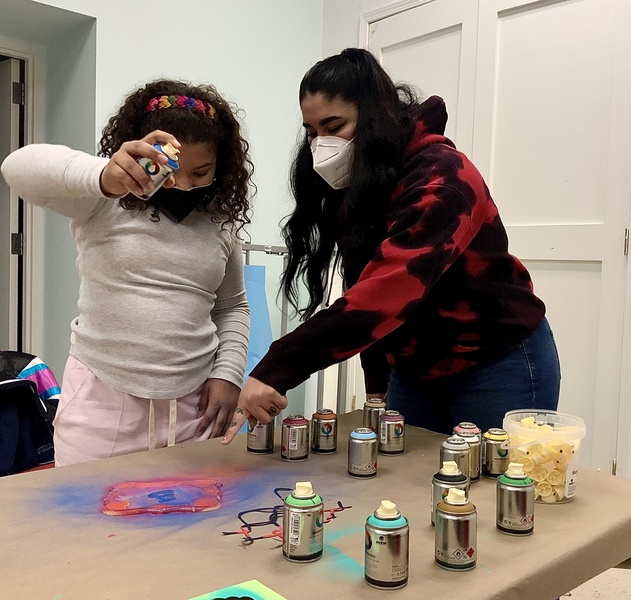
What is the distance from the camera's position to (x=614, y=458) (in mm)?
2062

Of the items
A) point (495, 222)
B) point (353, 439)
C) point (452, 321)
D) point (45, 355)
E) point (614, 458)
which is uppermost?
point (495, 222)

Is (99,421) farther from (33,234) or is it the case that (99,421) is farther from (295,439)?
(33,234)

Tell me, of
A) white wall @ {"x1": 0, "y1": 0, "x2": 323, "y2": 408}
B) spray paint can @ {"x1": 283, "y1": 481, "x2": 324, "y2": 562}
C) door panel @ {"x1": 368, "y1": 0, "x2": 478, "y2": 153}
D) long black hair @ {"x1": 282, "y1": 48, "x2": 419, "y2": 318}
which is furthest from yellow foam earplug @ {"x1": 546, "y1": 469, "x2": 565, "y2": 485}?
white wall @ {"x1": 0, "y1": 0, "x2": 323, "y2": 408}

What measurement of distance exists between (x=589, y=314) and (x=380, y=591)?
1.78 m

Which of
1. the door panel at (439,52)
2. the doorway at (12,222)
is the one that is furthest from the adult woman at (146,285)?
the doorway at (12,222)

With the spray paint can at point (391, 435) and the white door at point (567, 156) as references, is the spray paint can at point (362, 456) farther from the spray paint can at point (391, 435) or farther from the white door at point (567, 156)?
the white door at point (567, 156)

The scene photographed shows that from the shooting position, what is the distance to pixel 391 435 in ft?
3.34

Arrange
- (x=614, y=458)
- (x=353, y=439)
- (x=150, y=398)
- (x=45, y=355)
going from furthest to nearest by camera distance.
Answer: (x=45, y=355), (x=614, y=458), (x=150, y=398), (x=353, y=439)

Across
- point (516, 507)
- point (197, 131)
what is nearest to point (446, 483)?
point (516, 507)

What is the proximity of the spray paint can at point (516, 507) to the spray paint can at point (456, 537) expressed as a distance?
88 mm

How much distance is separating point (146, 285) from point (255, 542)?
533mm

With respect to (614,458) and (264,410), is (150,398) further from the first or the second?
(614,458)

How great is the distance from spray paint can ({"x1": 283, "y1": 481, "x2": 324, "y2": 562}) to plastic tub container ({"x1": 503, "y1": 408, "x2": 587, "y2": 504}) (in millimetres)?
318

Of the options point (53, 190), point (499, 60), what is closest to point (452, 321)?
point (53, 190)
